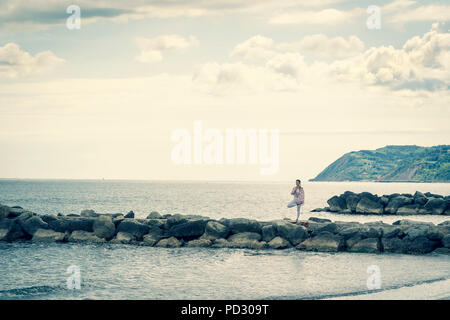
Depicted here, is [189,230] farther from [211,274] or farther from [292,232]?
[211,274]

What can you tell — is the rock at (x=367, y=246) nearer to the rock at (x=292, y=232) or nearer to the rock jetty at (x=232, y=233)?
the rock jetty at (x=232, y=233)

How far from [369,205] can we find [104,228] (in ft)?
144

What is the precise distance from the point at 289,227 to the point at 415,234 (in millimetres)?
6059

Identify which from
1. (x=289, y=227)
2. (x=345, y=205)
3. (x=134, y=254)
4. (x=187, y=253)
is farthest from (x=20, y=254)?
(x=345, y=205)

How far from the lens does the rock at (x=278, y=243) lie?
26203 millimetres

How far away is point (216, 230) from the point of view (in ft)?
91.4

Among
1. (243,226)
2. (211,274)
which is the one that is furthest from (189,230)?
(211,274)

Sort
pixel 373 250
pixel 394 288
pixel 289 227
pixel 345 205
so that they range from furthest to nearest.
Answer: pixel 345 205
pixel 289 227
pixel 373 250
pixel 394 288

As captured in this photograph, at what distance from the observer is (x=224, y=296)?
621 inches

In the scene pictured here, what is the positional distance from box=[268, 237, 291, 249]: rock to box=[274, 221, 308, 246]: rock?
→ 1.01 ft

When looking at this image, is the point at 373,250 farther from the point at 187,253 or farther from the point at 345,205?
the point at 345,205

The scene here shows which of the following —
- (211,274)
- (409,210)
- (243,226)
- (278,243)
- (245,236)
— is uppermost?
(243,226)

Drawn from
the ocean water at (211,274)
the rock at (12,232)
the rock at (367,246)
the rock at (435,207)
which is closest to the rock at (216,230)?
the ocean water at (211,274)
